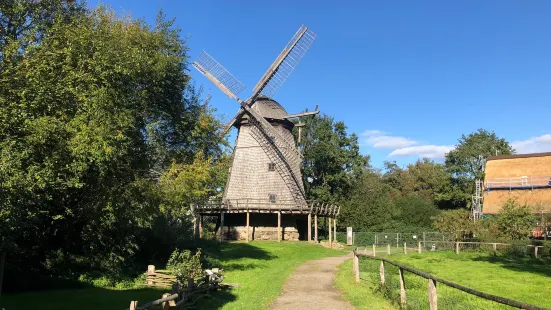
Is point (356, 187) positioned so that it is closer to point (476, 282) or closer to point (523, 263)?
point (523, 263)

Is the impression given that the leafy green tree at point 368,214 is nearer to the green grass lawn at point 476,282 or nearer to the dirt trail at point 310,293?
the green grass lawn at point 476,282

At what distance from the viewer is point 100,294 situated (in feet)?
44.1

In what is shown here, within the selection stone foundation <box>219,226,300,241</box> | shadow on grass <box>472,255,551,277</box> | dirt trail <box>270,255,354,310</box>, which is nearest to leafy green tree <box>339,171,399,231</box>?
stone foundation <box>219,226,300,241</box>

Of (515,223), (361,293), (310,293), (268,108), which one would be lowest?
(310,293)

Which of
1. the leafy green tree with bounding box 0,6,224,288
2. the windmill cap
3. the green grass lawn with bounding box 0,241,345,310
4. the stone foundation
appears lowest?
the stone foundation

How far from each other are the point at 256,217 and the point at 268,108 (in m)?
10.5

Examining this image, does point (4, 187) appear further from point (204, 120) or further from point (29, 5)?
point (204, 120)

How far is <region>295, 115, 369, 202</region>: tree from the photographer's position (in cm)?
5650

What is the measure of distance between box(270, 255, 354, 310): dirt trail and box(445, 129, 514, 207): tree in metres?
57.2

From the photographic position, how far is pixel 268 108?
4016 cm

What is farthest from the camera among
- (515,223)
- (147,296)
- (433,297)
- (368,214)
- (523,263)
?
(368,214)

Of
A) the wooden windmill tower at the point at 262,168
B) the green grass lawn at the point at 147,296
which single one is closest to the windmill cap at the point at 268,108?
the wooden windmill tower at the point at 262,168

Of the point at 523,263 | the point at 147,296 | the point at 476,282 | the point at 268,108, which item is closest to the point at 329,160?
the point at 268,108

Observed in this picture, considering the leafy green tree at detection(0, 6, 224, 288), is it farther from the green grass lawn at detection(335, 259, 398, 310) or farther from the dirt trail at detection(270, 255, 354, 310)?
the green grass lawn at detection(335, 259, 398, 310)
